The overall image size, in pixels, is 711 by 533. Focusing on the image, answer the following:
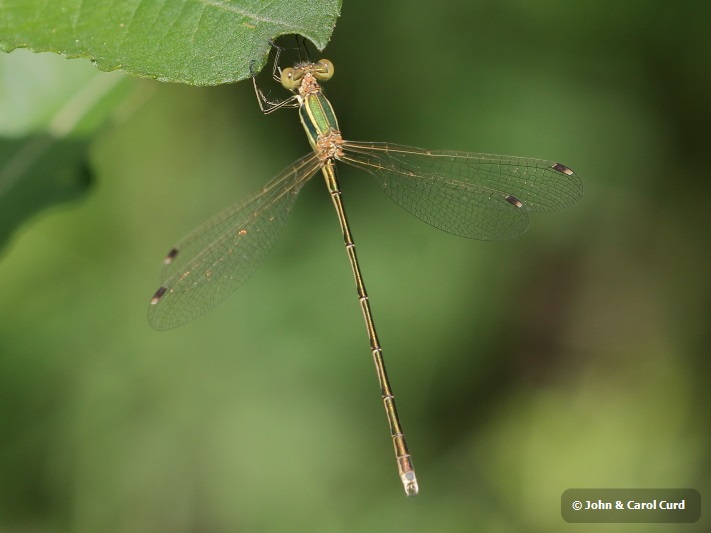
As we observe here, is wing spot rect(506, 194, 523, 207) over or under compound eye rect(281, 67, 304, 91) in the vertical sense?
under

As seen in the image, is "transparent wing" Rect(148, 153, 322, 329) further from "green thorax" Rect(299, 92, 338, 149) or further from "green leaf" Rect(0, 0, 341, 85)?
"green leaf" Rect(0, 0, 341, 85)

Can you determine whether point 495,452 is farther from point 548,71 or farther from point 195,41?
point 195,41

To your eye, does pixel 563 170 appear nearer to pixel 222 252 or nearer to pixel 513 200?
pixel 513 200

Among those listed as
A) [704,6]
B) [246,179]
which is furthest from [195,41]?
[704,6]

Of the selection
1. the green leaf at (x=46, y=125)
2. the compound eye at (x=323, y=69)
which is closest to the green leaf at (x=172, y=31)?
the green leaf at (x=46, y=125)

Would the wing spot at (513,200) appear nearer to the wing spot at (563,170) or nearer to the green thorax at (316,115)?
the wing spot at (563,170)

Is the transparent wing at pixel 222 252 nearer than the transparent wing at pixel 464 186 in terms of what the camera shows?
Yes

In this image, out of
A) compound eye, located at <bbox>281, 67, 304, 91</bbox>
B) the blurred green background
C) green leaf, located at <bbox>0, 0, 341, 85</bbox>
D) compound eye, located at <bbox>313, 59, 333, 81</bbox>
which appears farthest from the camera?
the blurred green background

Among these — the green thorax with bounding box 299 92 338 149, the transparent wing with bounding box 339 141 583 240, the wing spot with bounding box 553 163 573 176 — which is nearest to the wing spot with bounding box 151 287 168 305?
the green thorax with bounding box 299 92 338 149

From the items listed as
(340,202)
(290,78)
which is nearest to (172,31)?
(290,78)
